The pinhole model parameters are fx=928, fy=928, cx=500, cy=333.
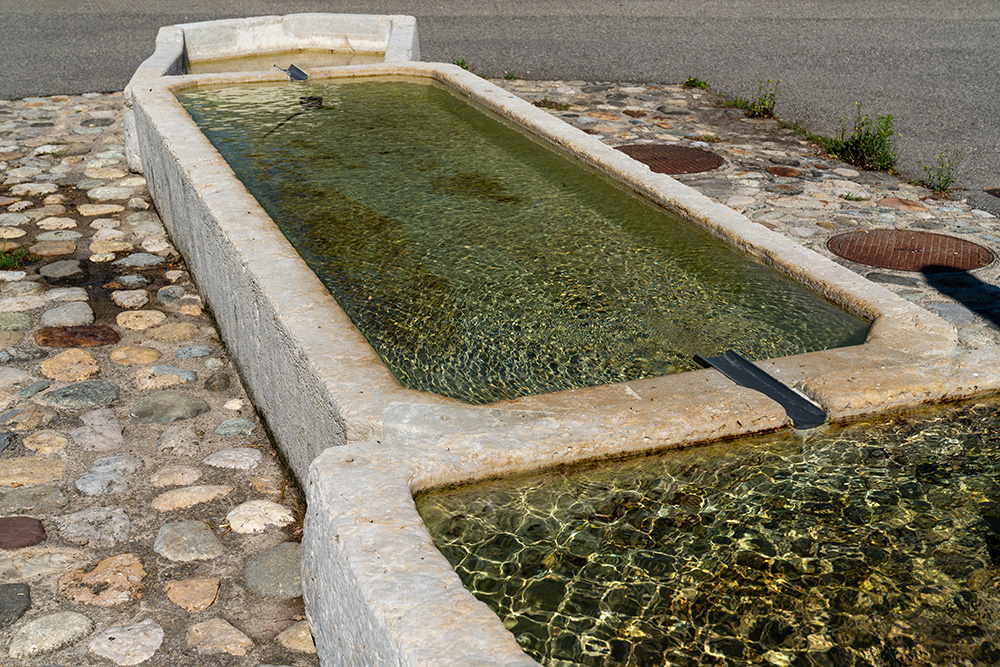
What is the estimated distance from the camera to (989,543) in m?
2.33

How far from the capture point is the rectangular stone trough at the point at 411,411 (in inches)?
74.9

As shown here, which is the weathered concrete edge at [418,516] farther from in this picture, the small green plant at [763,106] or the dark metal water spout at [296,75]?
the small green plant at [763,106]

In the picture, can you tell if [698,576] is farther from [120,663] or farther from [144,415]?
[144,415]

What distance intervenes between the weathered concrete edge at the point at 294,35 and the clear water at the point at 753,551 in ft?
18.5

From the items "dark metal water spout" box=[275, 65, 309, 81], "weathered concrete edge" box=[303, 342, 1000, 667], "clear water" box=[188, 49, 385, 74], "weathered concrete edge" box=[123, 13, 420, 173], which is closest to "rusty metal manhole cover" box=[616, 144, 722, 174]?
"weathered concrete edge" box=[123, 13, 420, 173]

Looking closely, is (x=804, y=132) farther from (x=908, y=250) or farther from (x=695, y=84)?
(x=908, y=250)

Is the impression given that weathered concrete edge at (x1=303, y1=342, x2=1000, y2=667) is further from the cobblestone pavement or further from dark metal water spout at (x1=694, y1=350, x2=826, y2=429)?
the cobblestone pavement

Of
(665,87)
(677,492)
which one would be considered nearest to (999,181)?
(665,87)

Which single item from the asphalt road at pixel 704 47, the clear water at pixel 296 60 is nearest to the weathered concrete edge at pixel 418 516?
the asphalt road at pixel 704 47

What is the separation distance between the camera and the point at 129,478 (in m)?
3.15

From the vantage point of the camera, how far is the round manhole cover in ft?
15.8

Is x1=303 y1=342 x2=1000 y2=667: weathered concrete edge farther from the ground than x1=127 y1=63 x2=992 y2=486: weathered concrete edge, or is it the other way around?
x1=127 y1=63 x2=992 y2=486: weathered concrete edge

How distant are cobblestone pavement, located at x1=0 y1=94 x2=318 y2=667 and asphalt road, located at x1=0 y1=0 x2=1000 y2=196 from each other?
4.51 meters

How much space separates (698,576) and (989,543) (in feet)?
2.56
